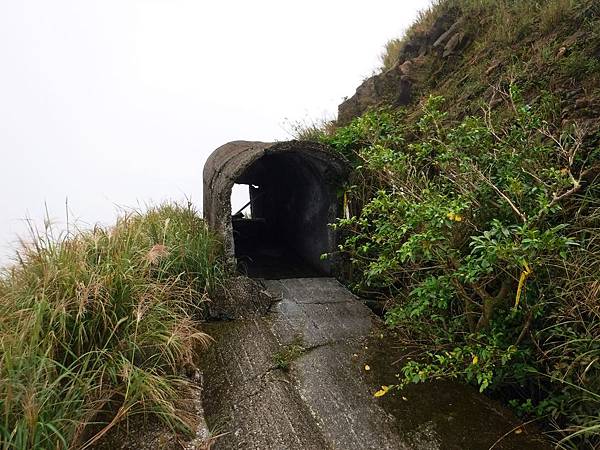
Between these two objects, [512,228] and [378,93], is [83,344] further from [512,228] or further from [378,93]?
[378,93]

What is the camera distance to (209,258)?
447 centimetres

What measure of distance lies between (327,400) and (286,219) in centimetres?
490

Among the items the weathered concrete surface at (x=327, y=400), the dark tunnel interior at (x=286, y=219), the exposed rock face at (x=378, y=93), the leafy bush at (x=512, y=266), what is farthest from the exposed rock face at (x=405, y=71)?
the weathered concrete surface at (x=327, y=400)

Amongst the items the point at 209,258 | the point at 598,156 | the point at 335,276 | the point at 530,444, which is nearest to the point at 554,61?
the point at 598,156

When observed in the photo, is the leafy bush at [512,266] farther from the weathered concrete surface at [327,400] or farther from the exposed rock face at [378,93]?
the exposed rock face at [378,93]

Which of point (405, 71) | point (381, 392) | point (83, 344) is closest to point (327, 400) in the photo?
point (381, 392)

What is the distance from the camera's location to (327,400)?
284cm

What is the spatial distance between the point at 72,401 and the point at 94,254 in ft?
4.89

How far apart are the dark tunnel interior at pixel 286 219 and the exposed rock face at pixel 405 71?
1.87 meters

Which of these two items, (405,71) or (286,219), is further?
(286,219)

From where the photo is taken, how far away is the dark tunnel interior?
222 inches

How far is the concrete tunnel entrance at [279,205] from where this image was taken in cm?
470

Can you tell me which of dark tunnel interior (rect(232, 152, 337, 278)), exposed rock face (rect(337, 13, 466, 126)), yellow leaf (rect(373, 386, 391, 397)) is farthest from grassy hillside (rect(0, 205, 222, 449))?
exposed rock face (rect(337, 13, 466, 126))

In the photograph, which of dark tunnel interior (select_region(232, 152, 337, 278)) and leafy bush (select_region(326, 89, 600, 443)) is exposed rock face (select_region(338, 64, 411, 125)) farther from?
leafy bush (select_region(326, 89, 600, 443))
